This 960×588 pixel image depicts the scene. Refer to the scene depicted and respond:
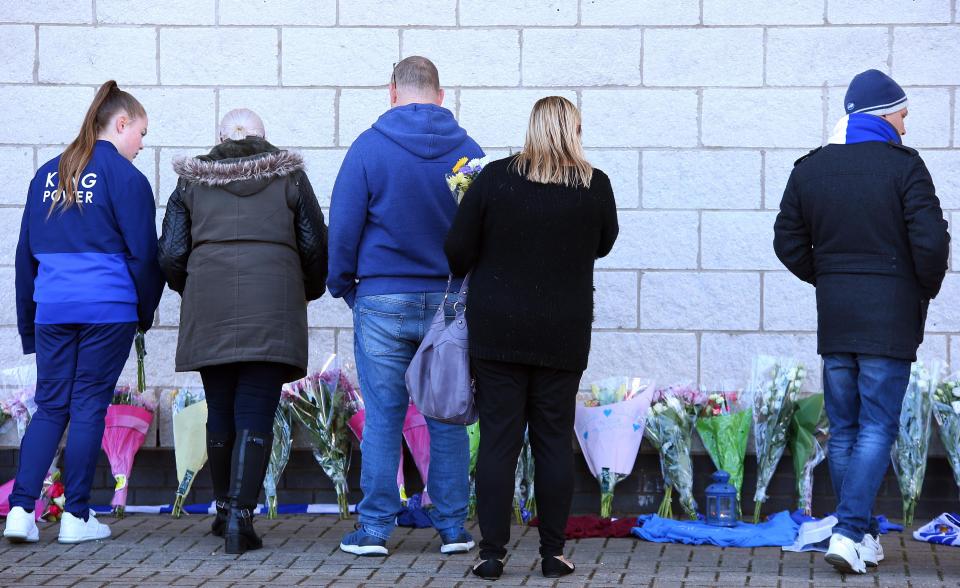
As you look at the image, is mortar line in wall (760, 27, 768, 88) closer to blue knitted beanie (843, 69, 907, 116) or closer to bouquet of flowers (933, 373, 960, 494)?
blue knitted beanie (843, 69, 907, 116)

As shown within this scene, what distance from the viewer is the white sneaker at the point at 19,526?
18.1ft

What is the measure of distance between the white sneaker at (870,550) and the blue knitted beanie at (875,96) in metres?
1.46

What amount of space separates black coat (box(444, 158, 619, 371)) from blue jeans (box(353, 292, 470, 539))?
46cm

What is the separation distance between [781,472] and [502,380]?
192 centimetres

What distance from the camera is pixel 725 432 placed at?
613cm

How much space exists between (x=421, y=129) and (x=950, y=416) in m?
2.44

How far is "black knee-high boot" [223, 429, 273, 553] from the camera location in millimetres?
→ 5398

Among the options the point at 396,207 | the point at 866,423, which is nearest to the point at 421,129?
the point at 396,207

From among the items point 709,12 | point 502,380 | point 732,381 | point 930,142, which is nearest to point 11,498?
point 502,380

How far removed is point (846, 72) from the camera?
6.49 m

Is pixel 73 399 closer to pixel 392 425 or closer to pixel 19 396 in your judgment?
pixel 19 396

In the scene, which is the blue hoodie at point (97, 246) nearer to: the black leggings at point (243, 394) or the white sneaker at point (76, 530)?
the black leggings at point (243, 394)

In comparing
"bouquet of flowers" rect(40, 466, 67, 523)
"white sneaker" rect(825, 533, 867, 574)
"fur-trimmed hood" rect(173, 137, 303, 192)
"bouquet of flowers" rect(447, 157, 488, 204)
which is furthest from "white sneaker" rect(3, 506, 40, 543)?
"white sneaker" rect(825, 533, 867, 574)

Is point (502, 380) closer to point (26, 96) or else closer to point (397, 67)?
point (397, 67)
